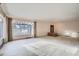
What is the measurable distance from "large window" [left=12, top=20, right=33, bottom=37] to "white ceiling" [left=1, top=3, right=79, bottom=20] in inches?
6.4

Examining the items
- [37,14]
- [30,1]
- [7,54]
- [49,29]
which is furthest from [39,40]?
[30,1]

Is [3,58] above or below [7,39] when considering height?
below

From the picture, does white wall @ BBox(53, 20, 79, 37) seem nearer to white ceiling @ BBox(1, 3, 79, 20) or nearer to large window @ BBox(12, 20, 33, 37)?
white ceiling @ BBox(1, 3, 79, 20)

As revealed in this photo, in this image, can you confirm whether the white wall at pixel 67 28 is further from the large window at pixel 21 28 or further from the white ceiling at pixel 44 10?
the large window at pixel 21 28

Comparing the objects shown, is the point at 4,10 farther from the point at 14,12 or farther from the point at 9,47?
the point at 9,47

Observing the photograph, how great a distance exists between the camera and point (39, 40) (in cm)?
188

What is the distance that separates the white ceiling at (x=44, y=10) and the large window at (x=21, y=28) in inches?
6.4

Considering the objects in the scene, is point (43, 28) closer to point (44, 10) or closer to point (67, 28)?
point (44, 10)

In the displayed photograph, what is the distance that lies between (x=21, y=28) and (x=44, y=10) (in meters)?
0.65

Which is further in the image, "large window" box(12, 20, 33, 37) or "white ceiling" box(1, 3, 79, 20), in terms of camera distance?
"large window" box(12, 20, 33, 37)

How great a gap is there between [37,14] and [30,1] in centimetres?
36

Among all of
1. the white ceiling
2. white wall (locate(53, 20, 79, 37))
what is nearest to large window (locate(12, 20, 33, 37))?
the white ceiling

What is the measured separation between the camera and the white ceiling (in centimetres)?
159

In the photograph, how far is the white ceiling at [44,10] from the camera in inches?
62.4
